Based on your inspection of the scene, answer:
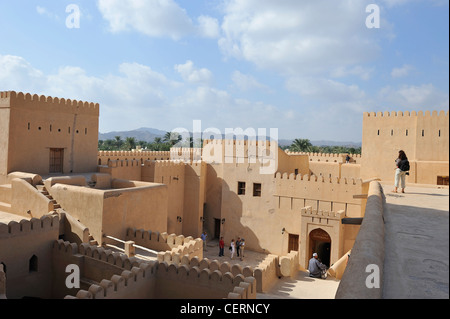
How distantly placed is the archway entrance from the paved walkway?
1086cm

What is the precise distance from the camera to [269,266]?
11102 mm

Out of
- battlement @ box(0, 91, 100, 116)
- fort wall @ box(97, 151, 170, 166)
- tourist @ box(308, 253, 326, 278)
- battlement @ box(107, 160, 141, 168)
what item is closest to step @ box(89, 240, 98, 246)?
battlement @ box(107, 160, 141, 168)

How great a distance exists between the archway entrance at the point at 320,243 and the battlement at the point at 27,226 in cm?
1148

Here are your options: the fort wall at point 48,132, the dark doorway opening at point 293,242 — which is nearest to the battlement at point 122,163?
the fort wall at point 48,132

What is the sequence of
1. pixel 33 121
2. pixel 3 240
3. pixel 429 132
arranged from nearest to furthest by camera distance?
pixel 3 240 < pixel 33 121 < pixel 429 132

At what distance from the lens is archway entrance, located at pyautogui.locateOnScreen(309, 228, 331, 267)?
53.5 feet

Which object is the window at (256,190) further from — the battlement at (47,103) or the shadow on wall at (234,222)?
the battlement at (47,103)

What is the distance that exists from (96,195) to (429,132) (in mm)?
14945

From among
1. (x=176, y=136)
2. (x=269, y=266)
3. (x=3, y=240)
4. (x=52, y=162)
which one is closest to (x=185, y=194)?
(x=52, y=162)

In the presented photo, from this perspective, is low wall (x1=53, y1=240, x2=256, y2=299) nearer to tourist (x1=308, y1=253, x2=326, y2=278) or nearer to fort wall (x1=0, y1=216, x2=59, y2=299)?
fort wall (x1=0, y1=216, x2=59, y2=299)

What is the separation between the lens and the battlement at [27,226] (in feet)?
28.9

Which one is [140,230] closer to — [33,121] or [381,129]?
[33,121]

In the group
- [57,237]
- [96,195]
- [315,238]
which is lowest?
[315,238]

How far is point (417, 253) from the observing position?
3.40 meters
